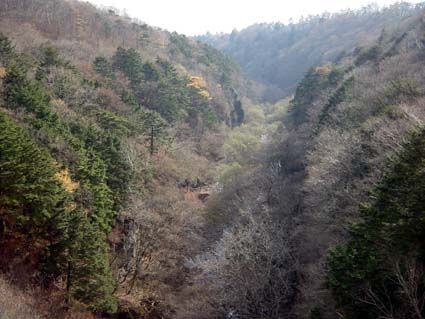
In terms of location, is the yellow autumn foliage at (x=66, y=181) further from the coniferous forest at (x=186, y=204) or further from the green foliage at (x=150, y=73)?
the green foliage at (x=150, y=73)

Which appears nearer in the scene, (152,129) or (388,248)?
(388,248)

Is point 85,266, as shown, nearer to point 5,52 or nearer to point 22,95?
point 22,95

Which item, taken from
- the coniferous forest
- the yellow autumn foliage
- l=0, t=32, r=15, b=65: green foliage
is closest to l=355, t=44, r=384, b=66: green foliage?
the coniferous forest

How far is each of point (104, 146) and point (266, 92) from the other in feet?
292

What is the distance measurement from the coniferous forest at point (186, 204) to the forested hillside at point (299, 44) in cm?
6102

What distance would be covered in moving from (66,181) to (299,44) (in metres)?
121

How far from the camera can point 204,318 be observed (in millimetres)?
18109

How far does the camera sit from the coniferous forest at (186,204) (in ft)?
38.3

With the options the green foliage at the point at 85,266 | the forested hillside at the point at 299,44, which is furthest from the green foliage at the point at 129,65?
the forested hillside at the point at 299,44

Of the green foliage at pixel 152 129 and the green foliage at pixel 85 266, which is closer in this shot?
the green foliage at pixel 85 266

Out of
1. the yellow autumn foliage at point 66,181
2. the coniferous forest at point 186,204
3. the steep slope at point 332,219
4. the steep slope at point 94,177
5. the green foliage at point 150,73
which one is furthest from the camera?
the green foliage at point 150,73

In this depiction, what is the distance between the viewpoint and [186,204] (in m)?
30.4

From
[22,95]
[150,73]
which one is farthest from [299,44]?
[22,95]

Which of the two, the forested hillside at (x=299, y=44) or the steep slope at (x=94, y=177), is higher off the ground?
the forested hillside at (x=299, y=44)
